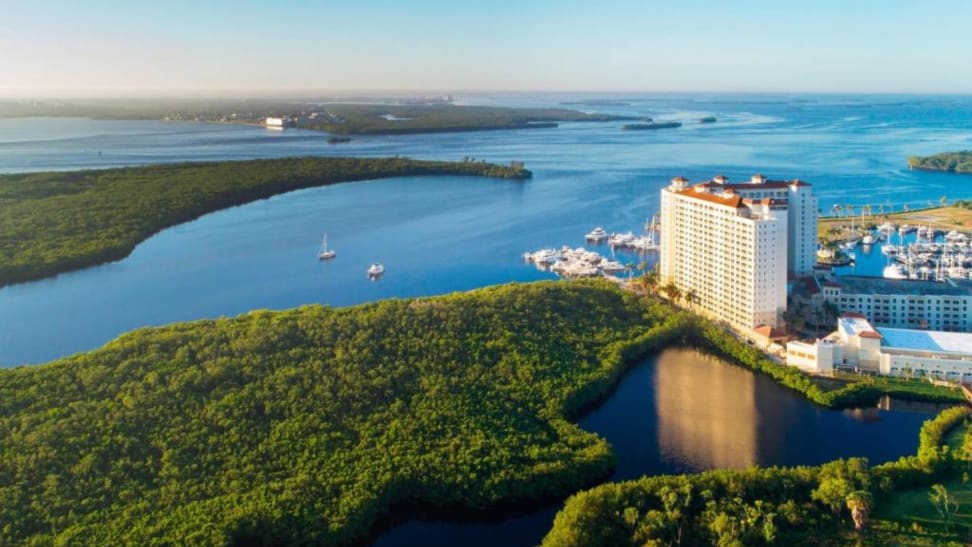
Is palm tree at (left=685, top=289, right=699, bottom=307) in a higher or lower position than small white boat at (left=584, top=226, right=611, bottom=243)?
lower

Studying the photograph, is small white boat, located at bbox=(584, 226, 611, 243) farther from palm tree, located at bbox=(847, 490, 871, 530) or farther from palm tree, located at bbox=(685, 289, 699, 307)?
palm tree, located at bbox=(847, 490, 871, 530)

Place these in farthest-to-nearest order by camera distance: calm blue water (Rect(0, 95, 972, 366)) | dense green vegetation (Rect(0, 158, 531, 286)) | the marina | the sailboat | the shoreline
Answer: the sailboat, dense green vegetation (Rect(0, 158, 531, 286)), the marina, calm blue water (Rect(0, 95, 972, 366)), the shoreline

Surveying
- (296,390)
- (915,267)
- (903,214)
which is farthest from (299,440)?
(903,214)

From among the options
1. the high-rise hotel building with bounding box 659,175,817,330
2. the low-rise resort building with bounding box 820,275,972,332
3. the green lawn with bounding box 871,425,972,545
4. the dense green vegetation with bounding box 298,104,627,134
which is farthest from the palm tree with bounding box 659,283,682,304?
the dense green vegetation with bounding box 298,104,627,134

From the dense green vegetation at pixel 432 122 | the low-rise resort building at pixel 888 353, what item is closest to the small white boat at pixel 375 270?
the low-rise resort building at pixel 888 353

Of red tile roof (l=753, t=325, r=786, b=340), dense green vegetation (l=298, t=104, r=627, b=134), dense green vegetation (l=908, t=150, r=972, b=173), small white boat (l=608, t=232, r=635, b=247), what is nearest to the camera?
red tile roof (l=753, t=325, r=786, b=340)

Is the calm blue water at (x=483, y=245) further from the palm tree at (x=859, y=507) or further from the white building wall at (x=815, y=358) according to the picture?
the palm tree at (x=859, y=507)

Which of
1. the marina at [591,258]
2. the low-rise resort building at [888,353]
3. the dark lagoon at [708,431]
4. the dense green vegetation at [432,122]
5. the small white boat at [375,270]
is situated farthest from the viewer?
the dense green vegetation at [432,122]
